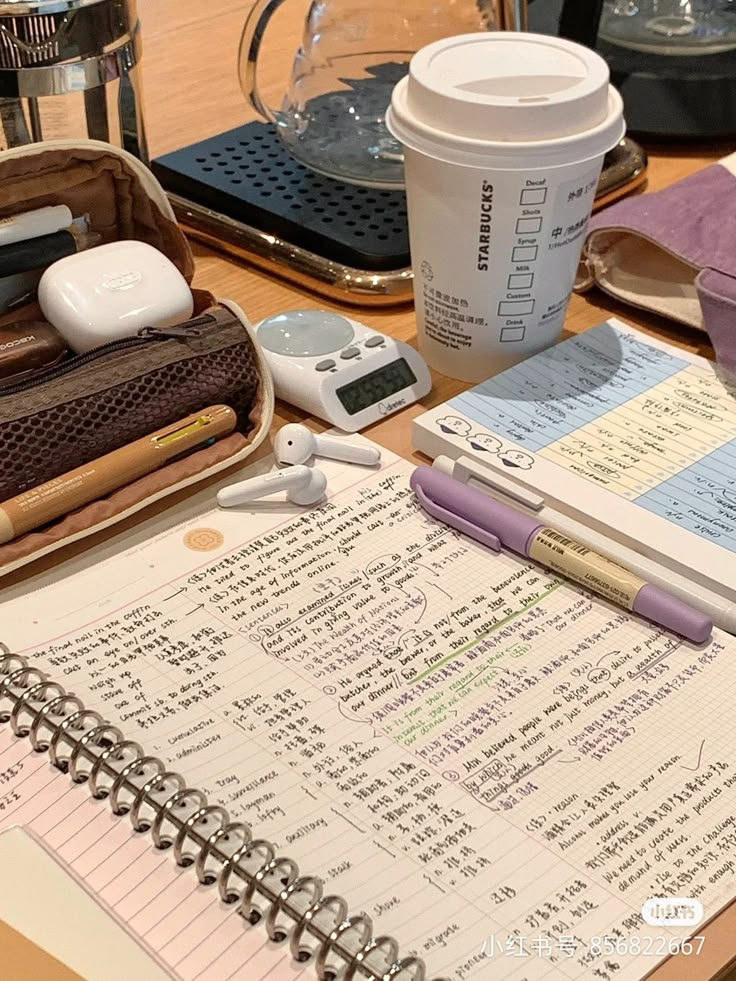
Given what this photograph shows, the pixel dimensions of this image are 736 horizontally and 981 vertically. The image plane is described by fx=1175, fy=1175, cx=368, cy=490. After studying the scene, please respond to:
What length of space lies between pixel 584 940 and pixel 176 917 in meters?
0.14

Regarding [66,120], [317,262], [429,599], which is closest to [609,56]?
[317,262]

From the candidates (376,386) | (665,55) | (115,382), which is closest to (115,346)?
(115,382)

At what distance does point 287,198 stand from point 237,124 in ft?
0.61

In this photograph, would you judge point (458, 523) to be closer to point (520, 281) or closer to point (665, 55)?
point (520, 281)

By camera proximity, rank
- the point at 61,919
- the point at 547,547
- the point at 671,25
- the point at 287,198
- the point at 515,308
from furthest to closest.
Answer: the point at 671,25 < the point at 287,198 < the point at 515,308 < the point at 547,547 < the point at 61,919

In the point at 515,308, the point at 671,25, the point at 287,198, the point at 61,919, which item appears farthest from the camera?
the point at 671,25

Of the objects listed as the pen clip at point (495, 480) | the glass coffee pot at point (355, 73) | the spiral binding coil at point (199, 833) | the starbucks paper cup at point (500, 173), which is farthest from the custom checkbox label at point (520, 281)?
the spiral binding coil at point (199, 833)

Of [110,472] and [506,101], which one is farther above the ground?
[506,101]

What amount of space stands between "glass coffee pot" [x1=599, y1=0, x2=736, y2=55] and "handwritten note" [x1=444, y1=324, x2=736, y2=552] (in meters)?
0.32

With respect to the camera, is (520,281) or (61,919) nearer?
(61,919)

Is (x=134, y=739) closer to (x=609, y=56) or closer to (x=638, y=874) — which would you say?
Answer: (x=638, y=874)

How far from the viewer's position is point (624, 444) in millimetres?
620

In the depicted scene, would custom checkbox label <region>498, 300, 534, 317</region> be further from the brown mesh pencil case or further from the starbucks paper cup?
the brown mesh pencil case

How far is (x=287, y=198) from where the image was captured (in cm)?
80
